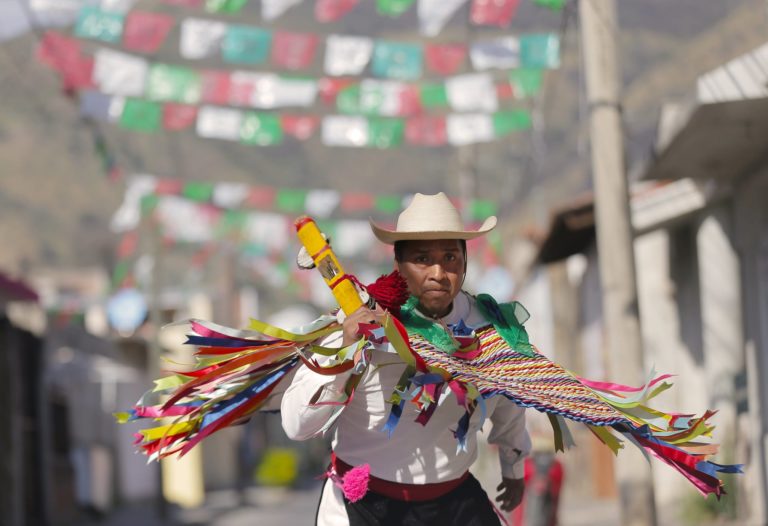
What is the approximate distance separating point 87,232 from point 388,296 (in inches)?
6122

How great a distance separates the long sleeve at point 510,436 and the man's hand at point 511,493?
2 cm

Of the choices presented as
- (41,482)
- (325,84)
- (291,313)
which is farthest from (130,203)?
(291,313)

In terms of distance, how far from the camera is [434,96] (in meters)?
20.5

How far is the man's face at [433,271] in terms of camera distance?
4914 mm

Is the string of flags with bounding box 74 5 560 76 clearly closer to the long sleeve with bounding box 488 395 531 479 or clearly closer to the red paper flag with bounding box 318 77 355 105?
the red paper flag with bounding box 318 77 355 105

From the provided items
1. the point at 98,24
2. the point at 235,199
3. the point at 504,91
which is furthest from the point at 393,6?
the point at 235,199

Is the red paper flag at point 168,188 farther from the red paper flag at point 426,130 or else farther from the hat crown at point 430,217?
the hat crown at point 430,217

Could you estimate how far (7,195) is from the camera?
16238 cm

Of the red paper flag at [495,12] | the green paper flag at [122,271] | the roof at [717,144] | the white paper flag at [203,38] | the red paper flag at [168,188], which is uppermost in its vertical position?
the white paper flag at [203,38]

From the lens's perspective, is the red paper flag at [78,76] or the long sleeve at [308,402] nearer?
the long sleeve at [308,402]

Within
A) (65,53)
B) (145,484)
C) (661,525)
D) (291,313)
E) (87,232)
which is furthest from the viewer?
(87,232)

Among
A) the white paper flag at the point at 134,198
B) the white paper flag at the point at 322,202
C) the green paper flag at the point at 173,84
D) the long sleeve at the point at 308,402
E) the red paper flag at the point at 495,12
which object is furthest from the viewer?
the white paper flag at the point at 322,202

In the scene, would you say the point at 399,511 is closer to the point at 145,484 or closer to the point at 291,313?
the point at 145,484

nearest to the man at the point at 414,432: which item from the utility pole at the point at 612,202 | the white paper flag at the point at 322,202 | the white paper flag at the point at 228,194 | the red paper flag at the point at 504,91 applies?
the utility pole at the point at 612,202
